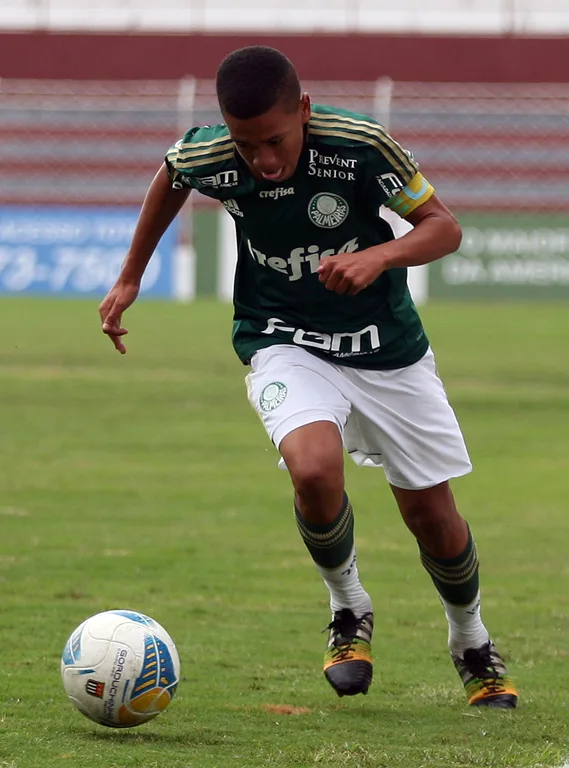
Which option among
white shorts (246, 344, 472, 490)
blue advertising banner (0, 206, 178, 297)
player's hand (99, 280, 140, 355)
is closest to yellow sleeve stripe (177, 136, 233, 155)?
player's hand (99, 280, 140, 355)

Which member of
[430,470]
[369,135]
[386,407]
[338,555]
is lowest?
[338,555]

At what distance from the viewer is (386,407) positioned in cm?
475

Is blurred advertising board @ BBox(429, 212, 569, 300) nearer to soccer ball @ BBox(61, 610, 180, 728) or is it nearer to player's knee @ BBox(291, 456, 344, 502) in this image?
player's knee @ BBox(291, 456, 344, 502)

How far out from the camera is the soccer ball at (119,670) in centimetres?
409

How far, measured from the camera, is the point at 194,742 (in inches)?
160

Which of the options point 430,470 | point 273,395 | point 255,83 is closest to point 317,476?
point 273,395

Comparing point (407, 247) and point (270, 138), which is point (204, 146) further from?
point (407, 247)

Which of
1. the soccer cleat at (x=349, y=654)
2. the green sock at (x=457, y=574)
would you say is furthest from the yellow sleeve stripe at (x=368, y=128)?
the soccer cleat at (x=349, y=654)

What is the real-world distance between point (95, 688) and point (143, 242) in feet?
5.16

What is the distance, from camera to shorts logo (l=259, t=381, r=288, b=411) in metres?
4.64

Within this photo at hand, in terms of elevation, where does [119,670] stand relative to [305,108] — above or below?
below

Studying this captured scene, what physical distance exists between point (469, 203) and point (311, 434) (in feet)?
93.8

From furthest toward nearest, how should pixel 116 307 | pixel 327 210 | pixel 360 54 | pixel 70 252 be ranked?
pixel 360 54 < pixel 70 252 < pixel 116 307 < pixel 327 210

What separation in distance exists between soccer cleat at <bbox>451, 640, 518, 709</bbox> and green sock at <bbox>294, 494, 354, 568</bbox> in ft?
1.73
